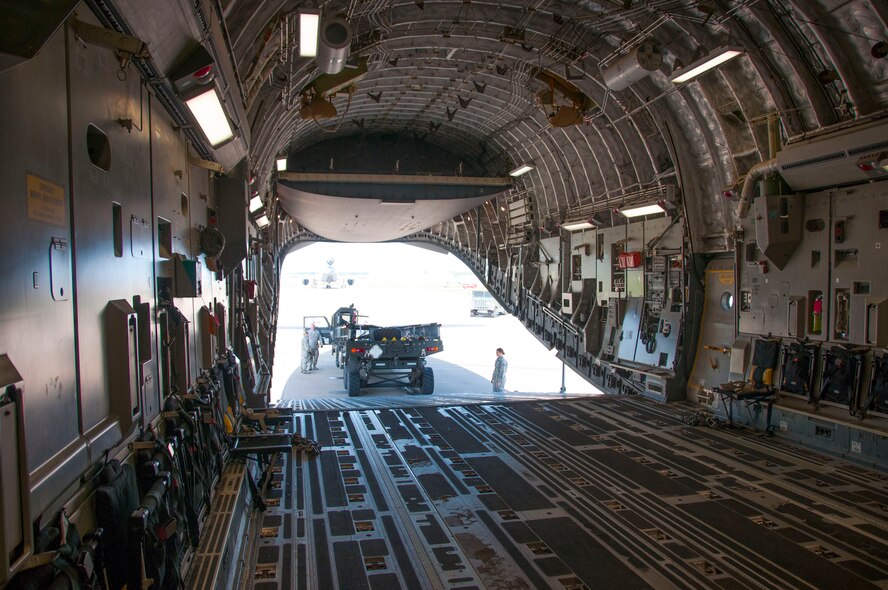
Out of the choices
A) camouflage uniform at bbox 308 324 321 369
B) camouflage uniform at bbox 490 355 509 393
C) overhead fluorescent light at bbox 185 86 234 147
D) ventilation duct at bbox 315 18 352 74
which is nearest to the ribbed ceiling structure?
overhead fluorescent light at bbox 185 86 234 147

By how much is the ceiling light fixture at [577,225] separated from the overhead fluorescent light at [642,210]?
1.74 m

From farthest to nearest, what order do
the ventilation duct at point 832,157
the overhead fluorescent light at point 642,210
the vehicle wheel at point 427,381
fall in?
the vehicle wheel at point 427,381
the overhead fluorescent light at point 642,210
the ventilation duct at point 832,157

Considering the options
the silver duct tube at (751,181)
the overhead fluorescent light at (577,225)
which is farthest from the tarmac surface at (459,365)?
the silver duct tube at (751,181)

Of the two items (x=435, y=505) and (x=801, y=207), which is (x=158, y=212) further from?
(x=801, y=207)

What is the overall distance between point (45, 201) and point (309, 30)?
441cm

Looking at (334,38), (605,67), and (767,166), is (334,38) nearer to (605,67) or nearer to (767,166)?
(605,67)

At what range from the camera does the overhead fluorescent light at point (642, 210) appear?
36.6 ft

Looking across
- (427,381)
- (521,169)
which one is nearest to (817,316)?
(521,169)

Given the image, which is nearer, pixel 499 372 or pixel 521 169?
pixel 521 169

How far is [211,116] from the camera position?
4867mm

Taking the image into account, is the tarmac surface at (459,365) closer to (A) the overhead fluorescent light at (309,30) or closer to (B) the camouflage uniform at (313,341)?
(B) the camouflage uniform at (313,341)

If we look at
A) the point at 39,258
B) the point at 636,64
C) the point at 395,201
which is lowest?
the point at 39,258

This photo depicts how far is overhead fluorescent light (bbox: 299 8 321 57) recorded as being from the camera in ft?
19.8

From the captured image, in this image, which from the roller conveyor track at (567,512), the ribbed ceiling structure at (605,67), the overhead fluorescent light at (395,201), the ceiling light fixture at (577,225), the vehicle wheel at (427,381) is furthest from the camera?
the vehicle wheel at (427,381)
